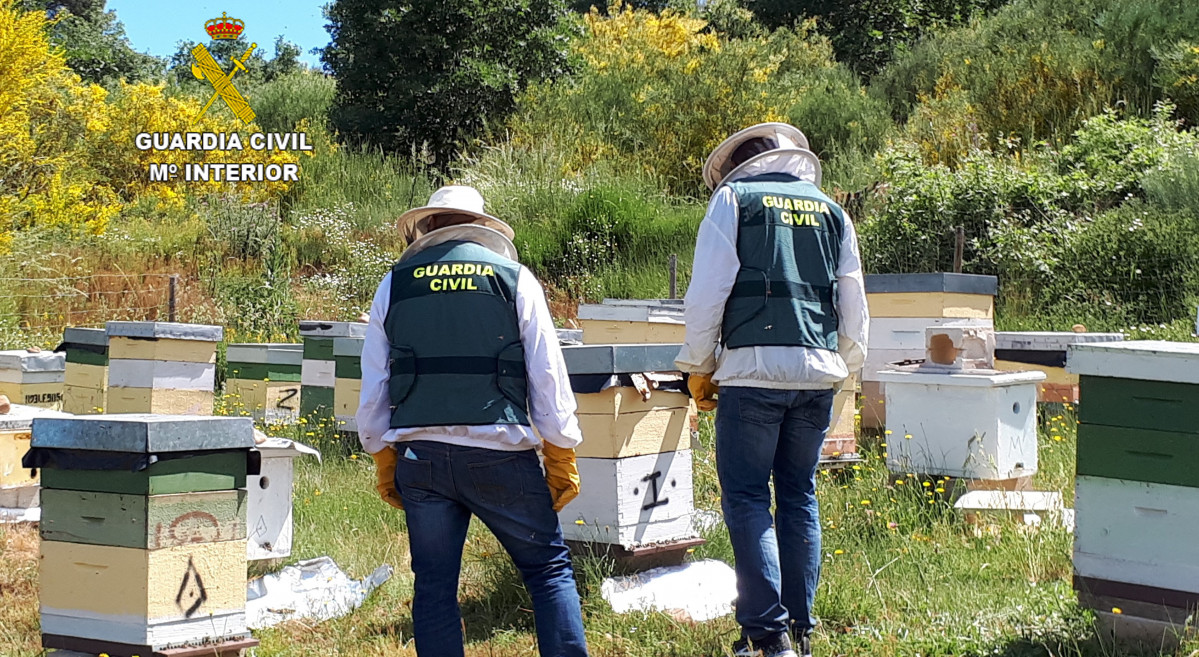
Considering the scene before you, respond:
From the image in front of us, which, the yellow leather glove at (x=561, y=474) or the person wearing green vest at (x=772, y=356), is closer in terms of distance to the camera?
the yellow leather glove at (x=561, y=474)

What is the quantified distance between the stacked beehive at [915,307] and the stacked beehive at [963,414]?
1096 millimetres

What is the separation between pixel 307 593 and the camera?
4.62m

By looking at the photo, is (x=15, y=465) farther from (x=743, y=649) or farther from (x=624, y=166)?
(x=624, y=166)

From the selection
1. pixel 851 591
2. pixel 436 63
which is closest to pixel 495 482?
pixel 851 591

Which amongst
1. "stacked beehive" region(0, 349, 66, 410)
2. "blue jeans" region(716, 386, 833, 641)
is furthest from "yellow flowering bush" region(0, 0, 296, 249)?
"blue jeans" region(716, 386, 833, 641)

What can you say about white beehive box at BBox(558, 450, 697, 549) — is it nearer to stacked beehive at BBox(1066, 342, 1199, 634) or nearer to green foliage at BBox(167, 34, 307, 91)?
stacked beehive at BBox(1066, 342, 1199, 634)

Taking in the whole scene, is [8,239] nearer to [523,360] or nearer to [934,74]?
[523,360]

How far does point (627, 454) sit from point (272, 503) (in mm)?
1510

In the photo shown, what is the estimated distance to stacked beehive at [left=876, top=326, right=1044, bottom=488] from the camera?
16.1 feet

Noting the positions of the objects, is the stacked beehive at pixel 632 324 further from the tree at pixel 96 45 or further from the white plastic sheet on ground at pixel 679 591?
the tree at pixel 96 45

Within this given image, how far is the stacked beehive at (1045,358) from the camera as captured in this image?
6406 mm

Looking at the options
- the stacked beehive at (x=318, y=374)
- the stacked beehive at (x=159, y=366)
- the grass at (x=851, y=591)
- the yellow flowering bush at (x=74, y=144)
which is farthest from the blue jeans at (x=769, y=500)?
the yellow flowering bush at (x=74, y=144)

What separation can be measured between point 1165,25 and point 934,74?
5005 mm

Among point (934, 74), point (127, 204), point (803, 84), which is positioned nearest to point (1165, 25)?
point (934, 74)
